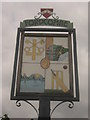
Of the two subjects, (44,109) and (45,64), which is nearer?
(44,109)

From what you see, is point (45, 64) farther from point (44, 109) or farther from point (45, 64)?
point (44, 109)

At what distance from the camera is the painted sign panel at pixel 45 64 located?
14477mm

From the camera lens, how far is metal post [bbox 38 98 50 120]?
13.5m

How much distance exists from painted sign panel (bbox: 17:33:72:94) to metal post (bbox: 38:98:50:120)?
658 mm

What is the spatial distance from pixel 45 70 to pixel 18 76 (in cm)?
133

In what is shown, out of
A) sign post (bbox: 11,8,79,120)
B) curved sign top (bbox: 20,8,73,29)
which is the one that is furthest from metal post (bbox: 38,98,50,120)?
curved sign top (bbox: 20,8,73,29)

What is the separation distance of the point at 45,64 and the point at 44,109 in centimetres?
235

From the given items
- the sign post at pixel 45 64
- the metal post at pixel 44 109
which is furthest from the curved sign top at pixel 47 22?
the metal post at pixel 44 109

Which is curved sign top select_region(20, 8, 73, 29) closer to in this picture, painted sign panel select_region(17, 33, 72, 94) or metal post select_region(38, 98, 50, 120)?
painted sign panel select_region(17, 33, 72, 94)

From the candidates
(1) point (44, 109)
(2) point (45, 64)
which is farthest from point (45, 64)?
(1) point (44, 109)

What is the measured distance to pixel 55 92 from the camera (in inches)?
561

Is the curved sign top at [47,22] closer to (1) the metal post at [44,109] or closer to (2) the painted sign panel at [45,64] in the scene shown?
(2) the painted sign panel at [45,64]

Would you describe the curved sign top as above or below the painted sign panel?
above

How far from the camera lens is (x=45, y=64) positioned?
48.8 feet
